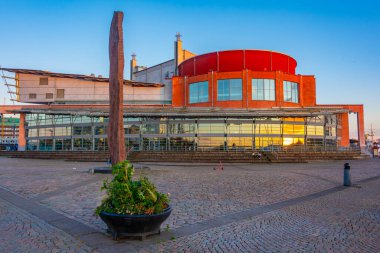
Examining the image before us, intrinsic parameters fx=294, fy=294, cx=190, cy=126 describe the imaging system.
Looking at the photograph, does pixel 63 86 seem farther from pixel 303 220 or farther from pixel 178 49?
pixel 303 220

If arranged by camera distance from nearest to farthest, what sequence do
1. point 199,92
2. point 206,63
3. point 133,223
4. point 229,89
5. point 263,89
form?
1. point 133,223
2. point 263,89
3. point 229,89
4. point 199,92
5. point 206,63

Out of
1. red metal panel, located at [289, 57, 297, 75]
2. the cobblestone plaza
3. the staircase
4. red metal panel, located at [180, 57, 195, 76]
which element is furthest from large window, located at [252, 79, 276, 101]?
the cobblestone plaza

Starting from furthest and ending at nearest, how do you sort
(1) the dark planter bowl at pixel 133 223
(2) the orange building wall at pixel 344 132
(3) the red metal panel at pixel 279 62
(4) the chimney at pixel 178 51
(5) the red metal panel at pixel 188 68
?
(4) the chimney at pixel 178 51 → (5) the red metal panel at pixel 188 68 → (2) the orange building wall at pixel 344 132 → (3) the red metal panel at pixel 279 62 → (1) the dark planter bowl at pixel 133 223

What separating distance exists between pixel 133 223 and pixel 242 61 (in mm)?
46176

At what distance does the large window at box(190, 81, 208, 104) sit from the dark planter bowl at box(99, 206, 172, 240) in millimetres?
42593

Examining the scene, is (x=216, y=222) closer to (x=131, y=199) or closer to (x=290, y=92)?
(x=131, y=199)

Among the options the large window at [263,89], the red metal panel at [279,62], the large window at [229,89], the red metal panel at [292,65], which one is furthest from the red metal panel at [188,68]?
the red metal panel at [292,65]

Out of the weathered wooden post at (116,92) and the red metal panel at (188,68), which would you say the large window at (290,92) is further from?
the weathered wooden post at (116,92)

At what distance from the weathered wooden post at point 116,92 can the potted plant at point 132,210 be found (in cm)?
1185

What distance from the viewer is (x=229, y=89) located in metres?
47.1

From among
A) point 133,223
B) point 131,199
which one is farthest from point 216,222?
point 131,199

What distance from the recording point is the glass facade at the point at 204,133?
4162cm

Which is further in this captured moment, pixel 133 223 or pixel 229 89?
pixel 229 89

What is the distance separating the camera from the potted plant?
18.9 ft
